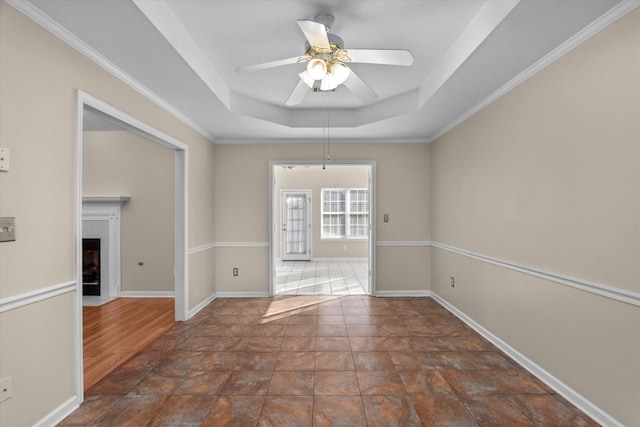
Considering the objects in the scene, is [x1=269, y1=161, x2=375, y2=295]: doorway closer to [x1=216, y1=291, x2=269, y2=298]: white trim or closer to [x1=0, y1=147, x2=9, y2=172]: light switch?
[x1=216, y1=291, x2=269, y2=298]: white trim

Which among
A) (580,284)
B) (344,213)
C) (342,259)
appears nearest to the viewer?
(580,284)

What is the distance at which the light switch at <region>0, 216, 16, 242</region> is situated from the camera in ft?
5.63

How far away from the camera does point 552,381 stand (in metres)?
2.41

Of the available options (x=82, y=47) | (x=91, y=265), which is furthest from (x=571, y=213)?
(x=91, y=265)

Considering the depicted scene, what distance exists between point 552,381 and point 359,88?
269 centimetres

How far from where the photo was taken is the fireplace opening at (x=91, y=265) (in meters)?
4.91

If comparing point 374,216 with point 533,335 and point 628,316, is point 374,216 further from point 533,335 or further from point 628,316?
point 628,316

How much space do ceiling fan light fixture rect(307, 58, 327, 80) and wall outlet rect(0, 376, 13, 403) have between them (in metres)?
2.48

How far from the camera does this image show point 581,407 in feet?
7.06

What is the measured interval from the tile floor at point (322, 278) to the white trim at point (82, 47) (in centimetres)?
341

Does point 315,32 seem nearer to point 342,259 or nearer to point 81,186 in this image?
point 81,186

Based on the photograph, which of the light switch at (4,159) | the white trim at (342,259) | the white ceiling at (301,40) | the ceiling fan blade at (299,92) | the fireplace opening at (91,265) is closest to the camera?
the light switch at (4,159)

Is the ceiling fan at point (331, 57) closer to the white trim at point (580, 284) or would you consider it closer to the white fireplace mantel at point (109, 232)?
the white trim at point (580, 284)

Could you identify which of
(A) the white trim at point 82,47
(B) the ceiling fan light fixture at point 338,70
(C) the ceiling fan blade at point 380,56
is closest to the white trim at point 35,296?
(A) the white trim at point 82,47
